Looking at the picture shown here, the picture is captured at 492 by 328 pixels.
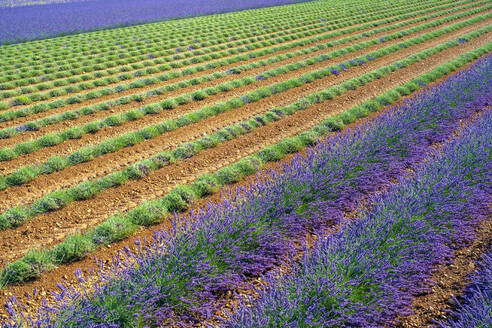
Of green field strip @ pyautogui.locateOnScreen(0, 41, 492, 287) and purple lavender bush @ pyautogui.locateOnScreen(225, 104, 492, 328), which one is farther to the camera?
green field strip @ pyautogui.locateOnScreen(0, 41, 492, 287)

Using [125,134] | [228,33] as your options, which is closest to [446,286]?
[125,134]


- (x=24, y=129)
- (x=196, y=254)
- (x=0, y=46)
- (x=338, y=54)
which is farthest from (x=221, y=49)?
(x=196, y=254)

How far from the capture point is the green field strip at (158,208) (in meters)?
5.77

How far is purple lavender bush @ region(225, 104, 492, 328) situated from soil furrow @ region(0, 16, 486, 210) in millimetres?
5917

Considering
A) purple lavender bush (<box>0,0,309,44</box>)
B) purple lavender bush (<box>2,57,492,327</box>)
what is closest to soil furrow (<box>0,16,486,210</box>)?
purple lavender bush (<box>2,57,492,327</box>)

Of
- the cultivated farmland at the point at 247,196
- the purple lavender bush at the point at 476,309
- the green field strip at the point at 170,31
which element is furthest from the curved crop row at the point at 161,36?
the purple lavender bush at the point at 476,309

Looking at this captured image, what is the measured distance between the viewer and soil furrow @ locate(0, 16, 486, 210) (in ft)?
26.8

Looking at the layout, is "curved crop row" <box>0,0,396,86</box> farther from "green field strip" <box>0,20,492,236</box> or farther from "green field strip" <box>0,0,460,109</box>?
"green field strip" <box>0,20,492,236</box>

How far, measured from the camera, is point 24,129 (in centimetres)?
1148

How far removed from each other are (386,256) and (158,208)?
445 centimetres

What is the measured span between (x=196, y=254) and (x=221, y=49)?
799 inches

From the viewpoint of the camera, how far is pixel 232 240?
17.8ft

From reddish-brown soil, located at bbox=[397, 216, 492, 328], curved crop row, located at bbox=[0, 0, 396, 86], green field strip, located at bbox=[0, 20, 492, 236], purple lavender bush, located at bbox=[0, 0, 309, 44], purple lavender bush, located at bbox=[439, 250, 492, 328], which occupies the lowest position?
reddish-brown soil, located at bbox=[397, 216, 492, 328]

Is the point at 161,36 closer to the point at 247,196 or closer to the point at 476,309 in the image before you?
the point at 247,196
